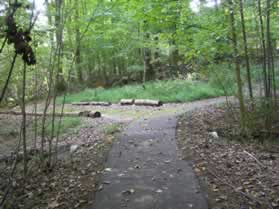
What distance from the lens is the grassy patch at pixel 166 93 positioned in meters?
11.4

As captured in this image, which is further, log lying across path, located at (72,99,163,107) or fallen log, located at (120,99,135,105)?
fallen log, located at (120,99,135,105)

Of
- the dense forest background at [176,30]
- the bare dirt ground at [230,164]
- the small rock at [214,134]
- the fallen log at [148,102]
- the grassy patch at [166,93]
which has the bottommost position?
the bare dirt ground at [230,164]

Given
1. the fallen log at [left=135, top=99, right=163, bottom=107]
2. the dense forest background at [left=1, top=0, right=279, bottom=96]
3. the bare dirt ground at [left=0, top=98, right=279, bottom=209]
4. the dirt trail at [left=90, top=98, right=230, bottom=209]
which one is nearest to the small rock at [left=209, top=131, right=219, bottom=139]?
the bare dirt ground at [left=0, top=98, right=279, bottom=209]

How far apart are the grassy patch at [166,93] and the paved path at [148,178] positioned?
565 cm

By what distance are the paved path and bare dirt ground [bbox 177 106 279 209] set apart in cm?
22

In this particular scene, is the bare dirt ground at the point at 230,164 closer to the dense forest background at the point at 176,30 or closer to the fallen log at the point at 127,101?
the dense forest background at the point at 176,30

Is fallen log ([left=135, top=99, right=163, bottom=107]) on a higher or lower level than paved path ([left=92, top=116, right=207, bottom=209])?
higher

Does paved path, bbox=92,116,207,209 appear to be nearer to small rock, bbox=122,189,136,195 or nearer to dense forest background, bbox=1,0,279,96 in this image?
small rock, bbox=122,189,136,195

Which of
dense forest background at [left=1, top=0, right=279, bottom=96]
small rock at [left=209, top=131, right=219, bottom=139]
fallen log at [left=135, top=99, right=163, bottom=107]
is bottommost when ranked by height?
small rock at [left=209, top=131, right=219, bottom=139]

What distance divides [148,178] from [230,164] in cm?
141

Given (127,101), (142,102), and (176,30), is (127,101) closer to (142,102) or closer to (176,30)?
(142,102)

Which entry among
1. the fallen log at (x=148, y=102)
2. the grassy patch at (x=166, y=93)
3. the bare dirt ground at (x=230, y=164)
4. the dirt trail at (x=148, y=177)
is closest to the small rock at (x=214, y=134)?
the bare dirt ground at (x=230, y=164)

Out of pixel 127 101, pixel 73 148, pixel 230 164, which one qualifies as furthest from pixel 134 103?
pixel 230 164

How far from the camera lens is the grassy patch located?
37.3 feet
